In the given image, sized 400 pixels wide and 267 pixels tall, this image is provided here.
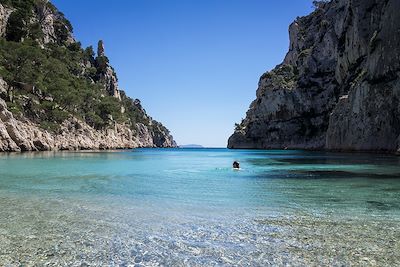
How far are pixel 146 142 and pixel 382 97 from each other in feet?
470

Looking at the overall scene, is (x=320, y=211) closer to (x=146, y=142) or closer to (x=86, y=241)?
(x=86, y=241)

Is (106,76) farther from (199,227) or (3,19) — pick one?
(199,227)

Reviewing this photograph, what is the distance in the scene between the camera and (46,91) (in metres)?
73.7

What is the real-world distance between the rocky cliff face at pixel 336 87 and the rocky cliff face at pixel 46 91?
50.3 m

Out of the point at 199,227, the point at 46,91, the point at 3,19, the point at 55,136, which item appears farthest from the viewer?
the point at 3,19

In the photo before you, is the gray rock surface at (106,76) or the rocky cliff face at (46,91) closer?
the rocky cliff face at (46,91)

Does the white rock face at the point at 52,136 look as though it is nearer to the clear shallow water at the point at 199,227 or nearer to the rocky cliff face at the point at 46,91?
the rocky cliff face at the point at 46,91

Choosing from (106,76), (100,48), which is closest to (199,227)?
(106,76)

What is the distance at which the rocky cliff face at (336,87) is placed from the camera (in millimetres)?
51469

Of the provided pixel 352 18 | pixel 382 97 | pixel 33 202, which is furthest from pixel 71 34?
pixel 33 202

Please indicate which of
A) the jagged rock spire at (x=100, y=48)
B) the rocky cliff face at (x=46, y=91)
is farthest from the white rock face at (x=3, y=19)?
the jagged rock spire at (x=100, y=48)

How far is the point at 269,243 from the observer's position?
7711mm

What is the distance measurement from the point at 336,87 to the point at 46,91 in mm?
72607

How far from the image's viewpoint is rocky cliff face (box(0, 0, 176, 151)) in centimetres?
5975
